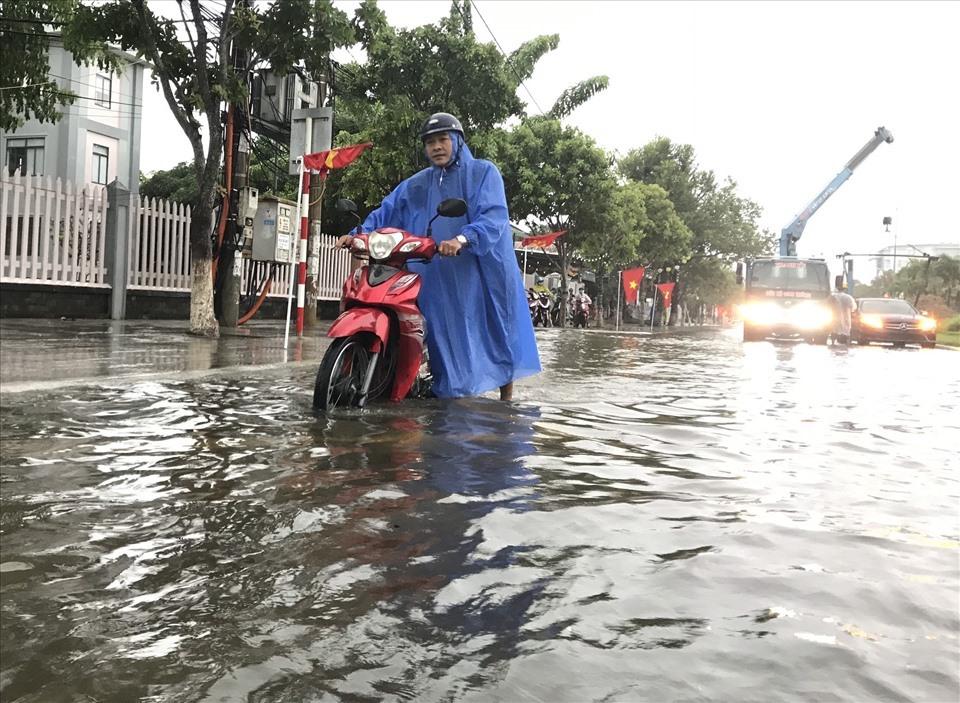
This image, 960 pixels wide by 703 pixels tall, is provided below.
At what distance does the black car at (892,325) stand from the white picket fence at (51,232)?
62.3ft

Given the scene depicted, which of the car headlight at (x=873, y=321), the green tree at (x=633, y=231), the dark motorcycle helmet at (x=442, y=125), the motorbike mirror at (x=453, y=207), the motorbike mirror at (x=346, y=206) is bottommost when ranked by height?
the car headlight at (x=873, y=321)

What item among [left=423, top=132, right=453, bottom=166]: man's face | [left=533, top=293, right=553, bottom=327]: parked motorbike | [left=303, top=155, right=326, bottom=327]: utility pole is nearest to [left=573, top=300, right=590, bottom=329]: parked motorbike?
[left=533, top=293, right=553, bottom=327]: parked motorbike

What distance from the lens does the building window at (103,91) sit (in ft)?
104

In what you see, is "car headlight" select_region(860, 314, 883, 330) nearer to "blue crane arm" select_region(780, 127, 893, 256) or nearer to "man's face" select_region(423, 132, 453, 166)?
"man's face" select_region(423, 132, 453, 166)

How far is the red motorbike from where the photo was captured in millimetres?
4836

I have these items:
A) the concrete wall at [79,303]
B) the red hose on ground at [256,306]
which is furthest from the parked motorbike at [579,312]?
the concrete wall at [79,303]

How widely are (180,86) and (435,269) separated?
6.21 metres

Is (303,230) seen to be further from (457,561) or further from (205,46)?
(457,561)

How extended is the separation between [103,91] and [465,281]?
31.7 meters

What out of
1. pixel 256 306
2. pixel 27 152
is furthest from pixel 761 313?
pixel 27 152

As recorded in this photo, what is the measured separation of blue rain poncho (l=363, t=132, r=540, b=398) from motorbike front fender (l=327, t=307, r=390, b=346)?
2.14ft

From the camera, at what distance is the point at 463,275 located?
5578mm

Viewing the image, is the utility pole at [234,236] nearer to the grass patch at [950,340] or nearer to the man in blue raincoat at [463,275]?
the man in blue raincoat at [463,275]

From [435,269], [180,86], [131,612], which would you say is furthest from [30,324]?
[131,612]
